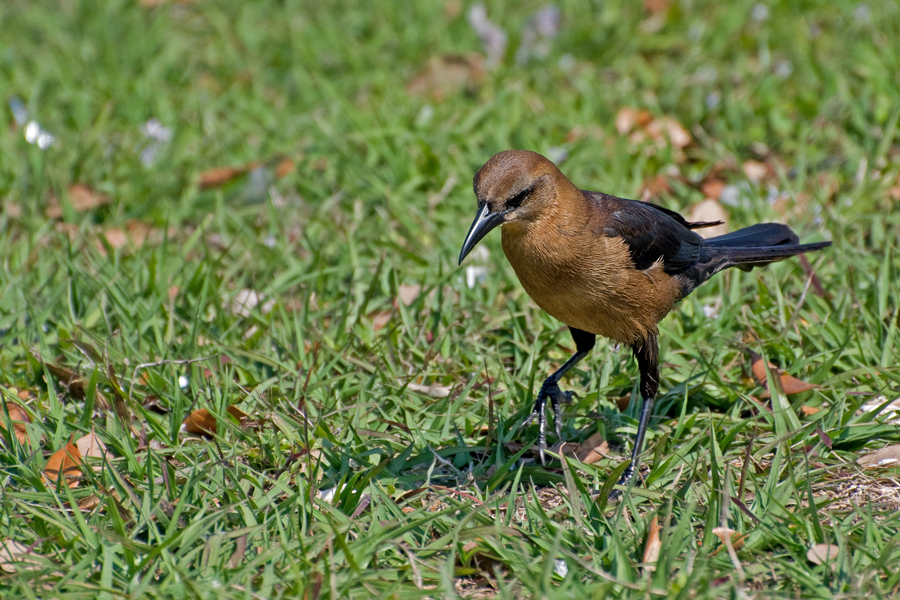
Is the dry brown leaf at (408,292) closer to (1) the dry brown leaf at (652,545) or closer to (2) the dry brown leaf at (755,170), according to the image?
(1) the dry brown leaf at (652,545)

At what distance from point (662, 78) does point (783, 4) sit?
1.31 meters

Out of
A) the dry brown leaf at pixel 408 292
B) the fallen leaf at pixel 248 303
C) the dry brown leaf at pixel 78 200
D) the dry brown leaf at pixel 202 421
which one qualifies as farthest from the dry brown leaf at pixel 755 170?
the dry brown leaf at pixel 78 200

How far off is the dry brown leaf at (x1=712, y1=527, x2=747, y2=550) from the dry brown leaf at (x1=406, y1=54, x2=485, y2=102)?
4.11 m

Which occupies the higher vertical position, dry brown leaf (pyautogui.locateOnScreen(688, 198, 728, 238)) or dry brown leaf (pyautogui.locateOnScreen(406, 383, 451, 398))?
dry brown leaf (pyautogui.locateOnScreen(688, 198, 728, 238))

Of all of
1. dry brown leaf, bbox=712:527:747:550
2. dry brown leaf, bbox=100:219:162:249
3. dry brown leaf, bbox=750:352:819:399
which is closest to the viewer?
dry brown leaf, bbox=712:527:747:550

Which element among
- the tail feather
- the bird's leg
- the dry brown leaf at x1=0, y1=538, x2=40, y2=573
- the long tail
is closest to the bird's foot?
the bird's leg

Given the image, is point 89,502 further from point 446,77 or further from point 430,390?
point 446,77

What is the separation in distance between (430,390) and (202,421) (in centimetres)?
95

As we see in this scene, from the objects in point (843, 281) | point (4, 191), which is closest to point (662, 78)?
point (843, 281)

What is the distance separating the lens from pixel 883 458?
134 inches

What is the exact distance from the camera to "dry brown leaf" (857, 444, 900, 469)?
3361mm

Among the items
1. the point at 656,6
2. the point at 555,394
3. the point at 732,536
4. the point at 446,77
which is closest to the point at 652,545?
the point at 732,536

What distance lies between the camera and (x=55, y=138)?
5.75m

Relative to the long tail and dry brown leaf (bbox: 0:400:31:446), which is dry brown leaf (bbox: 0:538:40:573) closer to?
dry brown leaf (bbox: 0:400:31:446)
